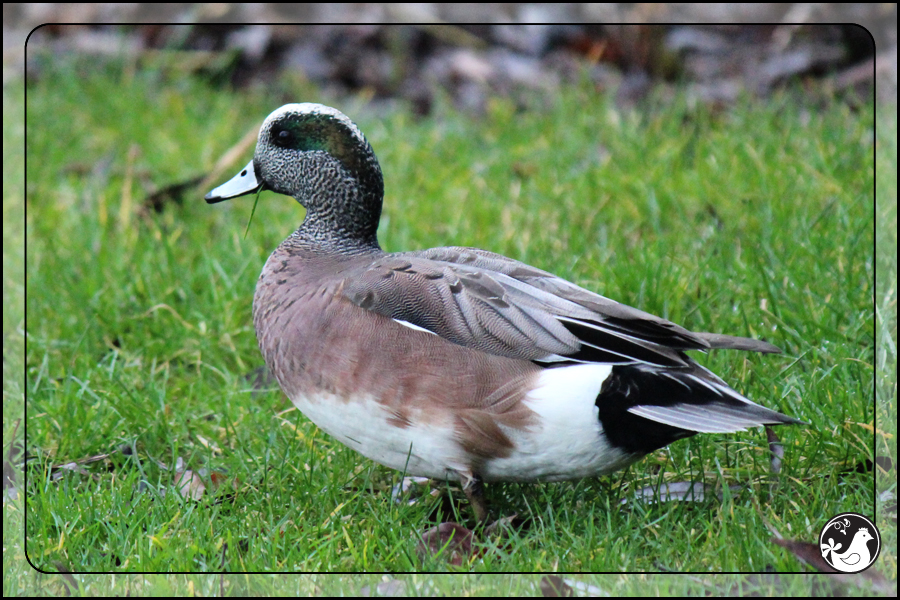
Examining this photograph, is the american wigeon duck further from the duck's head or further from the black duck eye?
the black duck eye

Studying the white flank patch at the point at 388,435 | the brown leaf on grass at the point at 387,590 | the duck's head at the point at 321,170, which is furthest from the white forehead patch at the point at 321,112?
the brown leaf on grass at the point at 387,590

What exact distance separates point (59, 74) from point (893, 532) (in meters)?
3.71

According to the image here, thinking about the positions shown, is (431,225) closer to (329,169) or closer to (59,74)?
(329,169)

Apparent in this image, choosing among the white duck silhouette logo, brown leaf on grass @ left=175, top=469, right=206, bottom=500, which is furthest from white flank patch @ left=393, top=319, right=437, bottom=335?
the white duck silhouette logo

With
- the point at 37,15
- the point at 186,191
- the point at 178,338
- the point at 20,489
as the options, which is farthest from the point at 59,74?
the point at 20,489

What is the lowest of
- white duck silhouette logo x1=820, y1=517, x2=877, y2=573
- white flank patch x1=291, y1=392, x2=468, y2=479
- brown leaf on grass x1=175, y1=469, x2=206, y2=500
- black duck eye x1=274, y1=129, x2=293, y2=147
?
brown leaf on grass x1=175, y1=469, x2=206, y2=500

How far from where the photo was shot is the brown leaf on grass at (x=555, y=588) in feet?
6.06

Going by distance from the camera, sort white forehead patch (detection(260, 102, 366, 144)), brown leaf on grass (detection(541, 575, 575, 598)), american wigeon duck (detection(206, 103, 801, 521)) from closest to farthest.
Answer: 1. brown leaf on grass (detection(541, 575, 575, 598))
2. american wigeon duck (detection(206, 103, 801, 521))
3. white forehead patch (detection(260, 102, 366, 144))

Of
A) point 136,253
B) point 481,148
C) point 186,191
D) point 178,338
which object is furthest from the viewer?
point 481,148

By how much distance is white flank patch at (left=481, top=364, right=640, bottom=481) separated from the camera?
200cm

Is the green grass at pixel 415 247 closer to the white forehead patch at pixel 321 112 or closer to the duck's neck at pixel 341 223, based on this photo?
the duck's neck at pixel 341 223

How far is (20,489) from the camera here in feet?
7.48

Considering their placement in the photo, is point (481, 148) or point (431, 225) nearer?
point (431, 225)

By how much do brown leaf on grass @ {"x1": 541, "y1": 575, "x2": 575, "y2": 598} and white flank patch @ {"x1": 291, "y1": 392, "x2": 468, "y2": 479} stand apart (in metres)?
0.33
